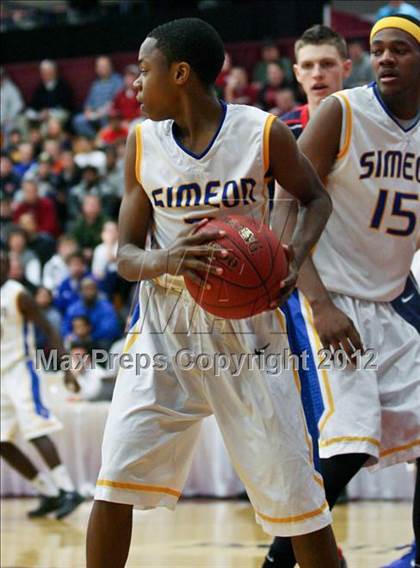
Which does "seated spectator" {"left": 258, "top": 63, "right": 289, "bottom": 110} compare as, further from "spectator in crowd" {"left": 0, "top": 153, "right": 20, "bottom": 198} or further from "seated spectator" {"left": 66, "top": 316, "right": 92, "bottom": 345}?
"seated spectator" {"left": 66, "top": 316, "right": 92, "bottom": 345}

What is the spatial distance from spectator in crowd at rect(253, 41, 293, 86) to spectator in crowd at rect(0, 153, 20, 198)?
3523mm

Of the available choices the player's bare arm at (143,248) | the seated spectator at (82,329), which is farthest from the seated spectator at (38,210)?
the player's bare arm at (143,248)

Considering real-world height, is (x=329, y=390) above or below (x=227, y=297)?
below

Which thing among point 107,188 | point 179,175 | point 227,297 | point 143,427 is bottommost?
point 107,188

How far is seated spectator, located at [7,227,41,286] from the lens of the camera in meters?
13.1

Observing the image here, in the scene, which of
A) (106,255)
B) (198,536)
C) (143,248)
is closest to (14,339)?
(198,536)

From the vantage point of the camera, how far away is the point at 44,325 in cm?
816

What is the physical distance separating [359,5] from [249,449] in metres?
10.6

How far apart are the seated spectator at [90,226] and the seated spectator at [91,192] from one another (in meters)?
0.33

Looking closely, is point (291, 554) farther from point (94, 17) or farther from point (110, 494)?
point (94, 17)

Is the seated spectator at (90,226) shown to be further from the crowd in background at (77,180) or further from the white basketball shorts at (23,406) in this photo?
the white basketball shorts at (23,406)

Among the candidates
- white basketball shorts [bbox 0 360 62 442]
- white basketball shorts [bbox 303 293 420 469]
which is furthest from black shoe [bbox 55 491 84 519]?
white basketball shorts [bbox 303 293 420 469]

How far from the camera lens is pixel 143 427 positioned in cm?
360

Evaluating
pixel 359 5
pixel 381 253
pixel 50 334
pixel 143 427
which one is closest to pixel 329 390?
pixel 381 253
